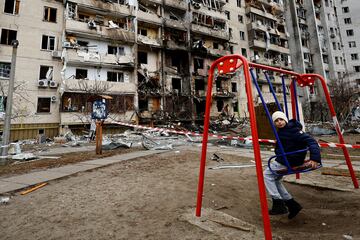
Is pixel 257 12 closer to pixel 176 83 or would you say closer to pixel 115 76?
pixel 176 83

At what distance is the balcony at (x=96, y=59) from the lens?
69.9ft

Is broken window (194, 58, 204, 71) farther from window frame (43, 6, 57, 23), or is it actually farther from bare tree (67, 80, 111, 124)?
window frame (43, 6, 57, 23)

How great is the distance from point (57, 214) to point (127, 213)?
0.96 meters

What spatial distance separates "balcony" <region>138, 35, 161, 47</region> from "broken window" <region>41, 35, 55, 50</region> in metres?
8.94

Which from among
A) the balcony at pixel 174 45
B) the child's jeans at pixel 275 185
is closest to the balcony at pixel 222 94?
the balcony at pixel 174 45

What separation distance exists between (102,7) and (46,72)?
30.3 feet

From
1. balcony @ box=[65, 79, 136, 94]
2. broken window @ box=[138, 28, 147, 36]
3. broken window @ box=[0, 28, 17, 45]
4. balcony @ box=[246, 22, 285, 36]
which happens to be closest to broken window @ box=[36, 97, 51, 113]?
balcony @ box=[65, 79, 136, 94]

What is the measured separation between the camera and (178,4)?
1148 inches

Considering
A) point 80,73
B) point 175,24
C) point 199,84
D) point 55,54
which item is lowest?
point 80,73

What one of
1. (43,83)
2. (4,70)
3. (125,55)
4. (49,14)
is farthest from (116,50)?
(4,70)

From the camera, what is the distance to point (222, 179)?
489 cm

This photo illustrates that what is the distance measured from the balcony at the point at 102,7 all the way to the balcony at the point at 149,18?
4.75ft

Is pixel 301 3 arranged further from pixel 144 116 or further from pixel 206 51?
pixel 144 116

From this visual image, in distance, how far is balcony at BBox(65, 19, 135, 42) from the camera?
21469mm
